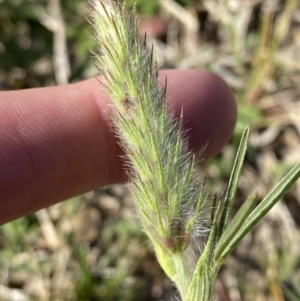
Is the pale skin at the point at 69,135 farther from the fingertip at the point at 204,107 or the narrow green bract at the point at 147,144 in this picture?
the narrow green bract at the point at 147,144

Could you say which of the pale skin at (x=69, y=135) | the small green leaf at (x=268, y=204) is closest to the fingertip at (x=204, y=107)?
the pale skin at (x=69, y=135)

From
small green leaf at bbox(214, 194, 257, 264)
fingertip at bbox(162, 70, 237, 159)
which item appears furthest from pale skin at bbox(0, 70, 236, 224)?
small green leaf at bbox(214, 194, 257, 264)

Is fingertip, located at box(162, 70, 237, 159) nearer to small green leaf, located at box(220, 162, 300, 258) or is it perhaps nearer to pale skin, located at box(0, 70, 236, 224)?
pale skin, located at box(0, 70, 236, 224)

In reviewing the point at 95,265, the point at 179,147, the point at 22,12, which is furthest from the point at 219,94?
the point at 22,12

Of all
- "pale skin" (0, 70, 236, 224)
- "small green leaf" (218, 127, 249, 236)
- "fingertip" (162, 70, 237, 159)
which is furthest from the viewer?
"fingertip" (162, 70, 237, 159)

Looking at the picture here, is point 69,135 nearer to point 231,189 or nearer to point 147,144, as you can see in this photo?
Answer: point 147,144

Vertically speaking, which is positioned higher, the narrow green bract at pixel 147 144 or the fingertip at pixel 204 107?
the narrow green bract at pixel 147 144

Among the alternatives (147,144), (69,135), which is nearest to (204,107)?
(69,135)
